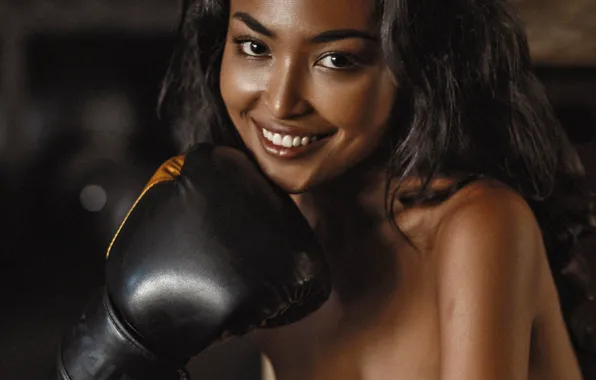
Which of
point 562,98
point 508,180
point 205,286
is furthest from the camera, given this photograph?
point 562,98

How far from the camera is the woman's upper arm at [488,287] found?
32.5 inches

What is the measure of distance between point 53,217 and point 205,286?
1799 millimetres

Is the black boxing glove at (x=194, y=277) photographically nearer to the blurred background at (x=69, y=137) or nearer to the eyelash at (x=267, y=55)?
the eyelash at (x=267, y=55)

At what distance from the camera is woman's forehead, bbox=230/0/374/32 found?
871mm

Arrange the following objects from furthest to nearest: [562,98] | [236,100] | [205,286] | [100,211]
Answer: [100,211]
[562,98]
[236,100]
[205,286]

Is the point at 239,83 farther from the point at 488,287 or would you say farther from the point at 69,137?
the point at 69,137

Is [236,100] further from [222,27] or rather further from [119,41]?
[119,41]

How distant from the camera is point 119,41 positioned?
8.32ft

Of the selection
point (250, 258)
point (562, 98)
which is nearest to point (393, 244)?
point (250, 258)

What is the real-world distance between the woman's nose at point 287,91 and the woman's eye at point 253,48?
0.11 ft

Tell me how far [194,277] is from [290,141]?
0.19 metres

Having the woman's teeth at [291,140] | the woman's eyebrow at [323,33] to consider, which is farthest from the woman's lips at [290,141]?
the woman's eyebrow at [323,33]

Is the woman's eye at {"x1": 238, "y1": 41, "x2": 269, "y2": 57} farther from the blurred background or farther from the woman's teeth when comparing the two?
the blurred background

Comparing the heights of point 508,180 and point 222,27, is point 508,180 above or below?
below
